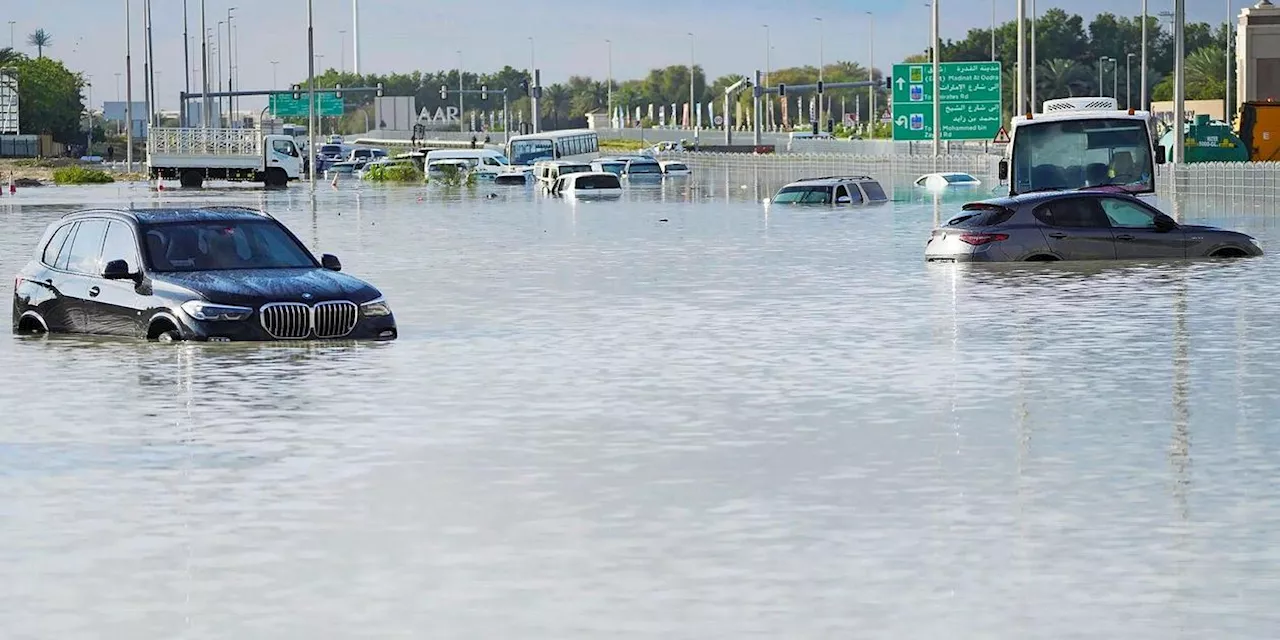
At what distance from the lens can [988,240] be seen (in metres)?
33.3

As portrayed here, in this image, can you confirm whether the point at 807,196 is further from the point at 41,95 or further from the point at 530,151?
the point at 41,95

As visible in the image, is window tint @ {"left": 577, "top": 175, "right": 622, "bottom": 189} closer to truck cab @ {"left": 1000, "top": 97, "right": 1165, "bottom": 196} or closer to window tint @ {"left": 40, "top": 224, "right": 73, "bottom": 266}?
truck cab @ {"left": 1000, "top": 97, "right": 1165, "bottom": 196}

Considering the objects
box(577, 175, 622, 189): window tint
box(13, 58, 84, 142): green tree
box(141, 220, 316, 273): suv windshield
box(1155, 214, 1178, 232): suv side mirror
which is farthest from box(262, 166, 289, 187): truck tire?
box(13, 58, 84, 142): green tree

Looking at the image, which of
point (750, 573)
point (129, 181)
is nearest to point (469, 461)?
point (750, 573)

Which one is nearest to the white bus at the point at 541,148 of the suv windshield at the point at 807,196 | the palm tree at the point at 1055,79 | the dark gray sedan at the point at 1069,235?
the suv windshield at the point at 807,196

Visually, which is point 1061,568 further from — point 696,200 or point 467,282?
point 696,200

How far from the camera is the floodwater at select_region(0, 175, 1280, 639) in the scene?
9109 millimetres

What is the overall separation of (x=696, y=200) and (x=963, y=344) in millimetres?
51590

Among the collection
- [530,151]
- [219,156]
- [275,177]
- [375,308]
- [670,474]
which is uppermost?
[530,151]

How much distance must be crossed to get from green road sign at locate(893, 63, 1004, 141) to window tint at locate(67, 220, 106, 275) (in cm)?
7590

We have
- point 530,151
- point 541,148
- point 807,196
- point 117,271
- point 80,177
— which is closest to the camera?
point 117,271

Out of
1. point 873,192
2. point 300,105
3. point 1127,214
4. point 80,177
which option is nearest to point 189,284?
point 1127,214

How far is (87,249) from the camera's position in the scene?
862 inches

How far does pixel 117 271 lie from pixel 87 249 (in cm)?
120
